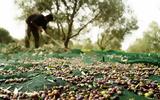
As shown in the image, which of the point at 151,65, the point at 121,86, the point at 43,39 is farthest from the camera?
the point at 43,39

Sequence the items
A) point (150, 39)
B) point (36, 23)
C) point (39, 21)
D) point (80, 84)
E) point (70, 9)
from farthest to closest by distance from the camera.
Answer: point (150, 39)
point (70, 9)
point (36, 23)
point (39, 21)
point (80, 84)

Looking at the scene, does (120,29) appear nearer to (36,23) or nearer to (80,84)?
(36,23)

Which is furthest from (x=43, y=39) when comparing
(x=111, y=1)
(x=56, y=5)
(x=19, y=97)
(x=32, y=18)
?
(x=19, y=97)

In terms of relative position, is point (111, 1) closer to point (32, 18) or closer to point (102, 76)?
point (32, 18)

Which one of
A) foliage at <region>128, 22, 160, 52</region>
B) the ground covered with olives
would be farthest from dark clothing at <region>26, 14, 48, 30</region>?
foliage at <region>128, 22, 160, 52</region>

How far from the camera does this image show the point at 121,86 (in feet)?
25.0

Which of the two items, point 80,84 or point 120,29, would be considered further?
point 120,29

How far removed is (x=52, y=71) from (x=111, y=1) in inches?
1136

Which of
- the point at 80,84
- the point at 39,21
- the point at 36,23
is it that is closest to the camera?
the point at 80,84

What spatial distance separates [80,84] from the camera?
7.66 metres

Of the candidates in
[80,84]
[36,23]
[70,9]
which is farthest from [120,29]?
[80,84]

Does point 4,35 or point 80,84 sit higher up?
point 4,35

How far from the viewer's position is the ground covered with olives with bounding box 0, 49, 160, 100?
701 cm

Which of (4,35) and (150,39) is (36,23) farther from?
(150,39)
